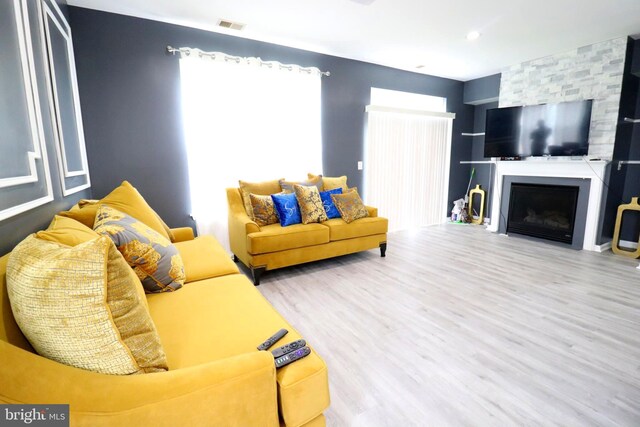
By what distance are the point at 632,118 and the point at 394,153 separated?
9.98ft

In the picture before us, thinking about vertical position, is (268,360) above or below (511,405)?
above

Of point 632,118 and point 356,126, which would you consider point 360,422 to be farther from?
point 632,118

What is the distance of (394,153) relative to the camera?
484 cm

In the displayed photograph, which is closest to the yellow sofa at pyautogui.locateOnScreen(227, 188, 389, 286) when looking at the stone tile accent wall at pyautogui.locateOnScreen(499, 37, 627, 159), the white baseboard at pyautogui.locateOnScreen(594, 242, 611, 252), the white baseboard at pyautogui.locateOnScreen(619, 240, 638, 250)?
the white baseboard at pyautogui.locateOnScreen(594, 242, 611, 252)

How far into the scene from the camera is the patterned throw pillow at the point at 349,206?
345 centimetres

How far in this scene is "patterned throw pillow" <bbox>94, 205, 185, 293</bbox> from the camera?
145cm

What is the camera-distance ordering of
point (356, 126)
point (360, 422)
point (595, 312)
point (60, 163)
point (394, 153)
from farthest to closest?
1. point (394, 153)
2. point (356, 126)
3. point (595, 312)
4. point (60, 163)
5. point (360, 422)

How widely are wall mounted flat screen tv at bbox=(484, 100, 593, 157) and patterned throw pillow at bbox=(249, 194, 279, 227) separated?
3687 mm

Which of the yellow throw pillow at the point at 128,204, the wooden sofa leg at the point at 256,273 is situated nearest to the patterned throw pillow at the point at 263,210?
the wooden sofa leg at the point at 256,273

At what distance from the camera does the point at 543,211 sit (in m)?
4.31

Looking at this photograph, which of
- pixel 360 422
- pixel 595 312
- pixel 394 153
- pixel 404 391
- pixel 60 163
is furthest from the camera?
pixel 394 153

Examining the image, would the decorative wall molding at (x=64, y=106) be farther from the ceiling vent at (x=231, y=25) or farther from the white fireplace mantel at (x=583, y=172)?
the white fireplace mantel at (x=583, y=172)

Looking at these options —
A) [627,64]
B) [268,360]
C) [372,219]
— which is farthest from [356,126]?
[268,360]

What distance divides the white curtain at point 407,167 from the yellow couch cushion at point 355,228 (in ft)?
3.74
